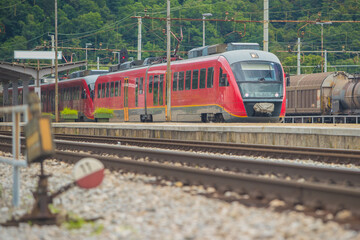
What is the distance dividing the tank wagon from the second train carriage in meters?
9.90

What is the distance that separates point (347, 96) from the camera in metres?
34.2

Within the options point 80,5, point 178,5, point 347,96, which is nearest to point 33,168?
point 347,96

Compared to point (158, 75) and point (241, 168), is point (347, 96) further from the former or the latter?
A: point (241, 168)

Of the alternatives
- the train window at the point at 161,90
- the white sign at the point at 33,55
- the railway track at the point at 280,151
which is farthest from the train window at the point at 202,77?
the white sign at the point at 33,55

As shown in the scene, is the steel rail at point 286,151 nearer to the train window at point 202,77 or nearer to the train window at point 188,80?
the train window at point 202,77

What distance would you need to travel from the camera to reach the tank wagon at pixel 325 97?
34.0 m

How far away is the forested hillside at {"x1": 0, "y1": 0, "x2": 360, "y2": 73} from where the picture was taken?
64.0 meters

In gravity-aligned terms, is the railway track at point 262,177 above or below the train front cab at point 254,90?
below

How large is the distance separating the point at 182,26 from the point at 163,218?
32.7 metres

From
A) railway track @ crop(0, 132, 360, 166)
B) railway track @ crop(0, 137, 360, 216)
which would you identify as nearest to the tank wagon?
railway track @ crop(0, 132, 360, 166)

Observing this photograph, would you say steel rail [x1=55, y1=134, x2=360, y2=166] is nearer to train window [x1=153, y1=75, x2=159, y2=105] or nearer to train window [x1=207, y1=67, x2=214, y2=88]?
train window [x1=207, y1=67, x2=214, y2=88]

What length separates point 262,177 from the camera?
329 inches

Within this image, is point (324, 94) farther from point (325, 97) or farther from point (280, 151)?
point (280, 151)

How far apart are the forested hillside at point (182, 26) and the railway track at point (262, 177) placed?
26912mm
